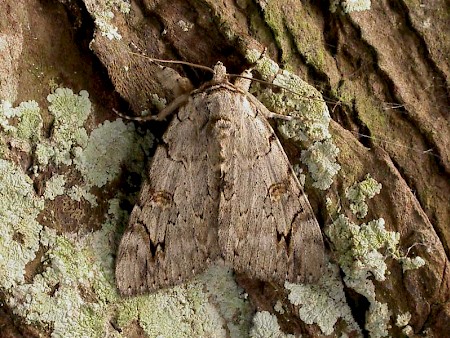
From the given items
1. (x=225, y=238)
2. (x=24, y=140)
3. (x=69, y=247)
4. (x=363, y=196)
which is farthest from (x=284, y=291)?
(x=24, y=140)

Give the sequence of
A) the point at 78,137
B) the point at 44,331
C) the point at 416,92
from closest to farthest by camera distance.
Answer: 1. the point at 44,331
2. the point at 78,137
3. the point at 416,92

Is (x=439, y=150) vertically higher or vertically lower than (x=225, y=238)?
higher

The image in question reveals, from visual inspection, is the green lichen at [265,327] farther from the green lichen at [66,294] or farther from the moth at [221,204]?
the green lichen at [66,294]

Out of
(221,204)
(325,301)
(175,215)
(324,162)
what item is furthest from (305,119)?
(325,301)

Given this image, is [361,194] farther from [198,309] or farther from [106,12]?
[106,12]

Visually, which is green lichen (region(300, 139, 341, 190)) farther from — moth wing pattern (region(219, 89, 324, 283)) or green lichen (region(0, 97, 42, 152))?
green lichen (region(0, 97, 42, 152))

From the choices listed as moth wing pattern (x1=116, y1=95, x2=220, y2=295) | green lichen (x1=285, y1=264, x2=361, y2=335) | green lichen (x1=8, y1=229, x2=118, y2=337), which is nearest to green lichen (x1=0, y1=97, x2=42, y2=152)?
green lichen (x1=8, y1=229, x2=118, y2=337)

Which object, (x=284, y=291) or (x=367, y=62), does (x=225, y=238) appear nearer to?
(x=284, y=291)

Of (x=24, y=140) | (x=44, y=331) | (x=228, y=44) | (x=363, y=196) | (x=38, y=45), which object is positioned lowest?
(x=44, y=331)
